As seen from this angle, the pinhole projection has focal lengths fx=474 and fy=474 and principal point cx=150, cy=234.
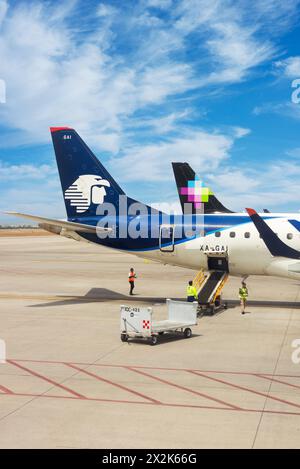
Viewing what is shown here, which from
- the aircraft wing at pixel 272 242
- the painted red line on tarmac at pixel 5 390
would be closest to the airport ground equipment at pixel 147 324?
the painted red line on tarmac at pixel 5 390

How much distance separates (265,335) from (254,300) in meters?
11.1

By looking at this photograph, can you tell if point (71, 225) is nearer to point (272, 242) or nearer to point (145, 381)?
point (272, 242)

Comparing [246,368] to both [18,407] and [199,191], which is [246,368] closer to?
[18,407]

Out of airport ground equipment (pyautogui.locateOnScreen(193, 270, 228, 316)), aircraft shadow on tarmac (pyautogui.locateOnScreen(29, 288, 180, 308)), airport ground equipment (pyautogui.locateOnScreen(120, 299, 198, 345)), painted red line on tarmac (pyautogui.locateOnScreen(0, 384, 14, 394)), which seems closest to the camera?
painted red line on tarmac (pyautogui.locateOnScreen(0, 384, 14, 394))

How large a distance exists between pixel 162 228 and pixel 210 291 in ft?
17.9

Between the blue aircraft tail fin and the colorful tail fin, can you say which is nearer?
the blue aircraft tail fin

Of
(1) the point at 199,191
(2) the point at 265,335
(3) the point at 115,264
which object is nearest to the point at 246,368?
(2) the point at 265,335

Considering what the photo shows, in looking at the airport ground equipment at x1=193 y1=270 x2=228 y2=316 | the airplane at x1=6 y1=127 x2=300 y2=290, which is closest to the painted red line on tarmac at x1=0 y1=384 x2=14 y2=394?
the airplane at x1=6 y1=127 x2=300 y2=290

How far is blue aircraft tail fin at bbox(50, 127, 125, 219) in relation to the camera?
32.5 m

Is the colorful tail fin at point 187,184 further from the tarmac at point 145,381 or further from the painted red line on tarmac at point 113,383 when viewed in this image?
the painted red line on tarmac at point 113,383

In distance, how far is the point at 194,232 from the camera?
3073 cm

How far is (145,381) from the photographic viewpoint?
15359mm

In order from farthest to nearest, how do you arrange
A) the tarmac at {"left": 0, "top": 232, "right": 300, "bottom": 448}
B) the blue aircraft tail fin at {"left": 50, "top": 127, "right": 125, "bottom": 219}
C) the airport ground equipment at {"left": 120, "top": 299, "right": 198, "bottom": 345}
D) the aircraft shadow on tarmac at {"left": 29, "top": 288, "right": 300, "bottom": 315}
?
1. the blue aircraft tail fin at {"left": 50, "top": 127, "right": 125, "bottom": 219}
2. the aircraft shadow on tarmac at {"left": 29, "top": 288, "right": 300, "bottom": 315}
3. the airport ground equipment at {"left": 120, "top": 299, "right": 198, "bottom": 345}
4. the tarmac at {"left": 0, "top": 232, "right": 300, "bottom": 448}

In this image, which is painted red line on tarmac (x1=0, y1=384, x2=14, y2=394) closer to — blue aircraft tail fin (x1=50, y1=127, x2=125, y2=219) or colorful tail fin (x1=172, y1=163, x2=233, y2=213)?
blue aircraft tail fin (x1=50, y1=127, x2=125, y2=219)
